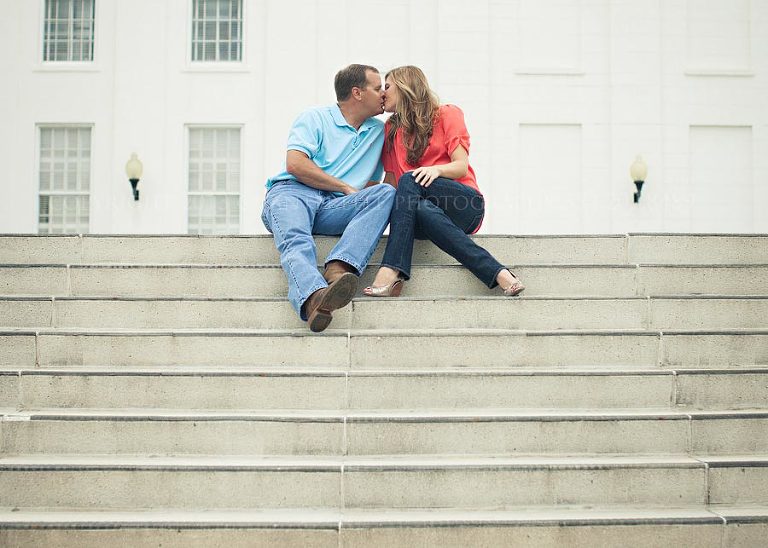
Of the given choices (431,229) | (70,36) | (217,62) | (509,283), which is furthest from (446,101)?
(509,283)

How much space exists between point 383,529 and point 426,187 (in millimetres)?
2090

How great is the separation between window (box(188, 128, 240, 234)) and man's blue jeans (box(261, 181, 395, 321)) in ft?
26.3

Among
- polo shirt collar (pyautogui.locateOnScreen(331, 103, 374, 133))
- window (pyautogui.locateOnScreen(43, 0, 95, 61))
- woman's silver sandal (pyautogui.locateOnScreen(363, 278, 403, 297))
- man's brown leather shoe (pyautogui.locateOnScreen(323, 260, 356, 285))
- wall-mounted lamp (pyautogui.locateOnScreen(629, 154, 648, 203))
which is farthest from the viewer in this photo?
window (pyautogui.locateOnScreen(43, 0, 95, 61))

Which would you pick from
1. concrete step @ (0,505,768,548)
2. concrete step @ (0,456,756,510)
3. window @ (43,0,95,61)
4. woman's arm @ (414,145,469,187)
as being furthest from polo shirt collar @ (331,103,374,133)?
window @ (43,0,95,61)

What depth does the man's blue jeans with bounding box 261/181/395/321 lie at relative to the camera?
157 inches

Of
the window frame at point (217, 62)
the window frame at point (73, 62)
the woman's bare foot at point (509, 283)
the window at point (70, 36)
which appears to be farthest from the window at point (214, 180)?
the woman's bare foot at point (509, 283)

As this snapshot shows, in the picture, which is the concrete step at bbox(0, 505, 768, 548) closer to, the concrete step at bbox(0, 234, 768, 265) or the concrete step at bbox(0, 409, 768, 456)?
the concrete step at bbox(0, 409, 768, 456)

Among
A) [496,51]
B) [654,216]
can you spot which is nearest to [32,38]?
[496,51]

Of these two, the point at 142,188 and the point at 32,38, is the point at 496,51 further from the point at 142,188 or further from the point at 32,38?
the point at 32,38

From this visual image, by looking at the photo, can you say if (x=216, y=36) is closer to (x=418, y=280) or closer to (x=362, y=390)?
(x=418, y=280)

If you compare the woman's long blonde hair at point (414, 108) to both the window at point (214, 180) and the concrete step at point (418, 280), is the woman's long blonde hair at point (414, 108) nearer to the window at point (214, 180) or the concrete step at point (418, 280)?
the concrete step at point (418, 280)

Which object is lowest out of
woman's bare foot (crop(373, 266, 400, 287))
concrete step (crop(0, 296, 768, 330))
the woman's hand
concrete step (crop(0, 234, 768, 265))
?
concrete step (crop(0, 296, 768, 330))

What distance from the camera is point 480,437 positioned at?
11.6 ft

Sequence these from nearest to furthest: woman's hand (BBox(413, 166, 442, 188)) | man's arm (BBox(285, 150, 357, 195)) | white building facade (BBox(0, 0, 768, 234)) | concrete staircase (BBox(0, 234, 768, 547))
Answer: concrete staircase (BBox(0, 234, 768, 547)), woman's hand (BBox(413, 166, 442, 188)), man's arm (BBox(285, 150, 357, 195)), white building facade (BBox(0, 0, 768, 234))
